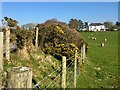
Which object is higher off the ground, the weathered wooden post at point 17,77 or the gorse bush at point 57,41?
the gorse bush at point 57,41

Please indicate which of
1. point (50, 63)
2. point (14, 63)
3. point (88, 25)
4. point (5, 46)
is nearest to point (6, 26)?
point (5, 46)

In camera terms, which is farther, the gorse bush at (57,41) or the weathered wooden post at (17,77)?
the gorse bush at (57,41)

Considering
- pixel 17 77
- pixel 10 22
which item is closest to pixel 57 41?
pixel 10 22

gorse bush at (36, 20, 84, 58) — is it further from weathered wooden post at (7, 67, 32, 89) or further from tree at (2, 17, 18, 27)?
weathered wooden post at (7, 67, 32, 89)

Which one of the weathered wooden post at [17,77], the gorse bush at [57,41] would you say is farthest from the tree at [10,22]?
the weathered wooden post at [17,77]

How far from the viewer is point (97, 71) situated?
13.9 m

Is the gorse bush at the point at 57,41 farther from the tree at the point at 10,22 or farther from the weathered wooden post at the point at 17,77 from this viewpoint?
the weathered wooden post at the point at 17,77

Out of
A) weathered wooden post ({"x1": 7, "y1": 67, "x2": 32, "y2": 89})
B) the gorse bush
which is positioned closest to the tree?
the gorse bush

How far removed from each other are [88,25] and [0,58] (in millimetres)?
174049

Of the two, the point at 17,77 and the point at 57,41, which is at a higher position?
the point at 57,41

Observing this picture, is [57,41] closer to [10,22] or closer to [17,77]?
[10,22]

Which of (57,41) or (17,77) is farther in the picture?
(57,41)

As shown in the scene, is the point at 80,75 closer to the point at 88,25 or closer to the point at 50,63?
the point at 50,63

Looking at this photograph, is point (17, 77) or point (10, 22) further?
point (10, 22)
